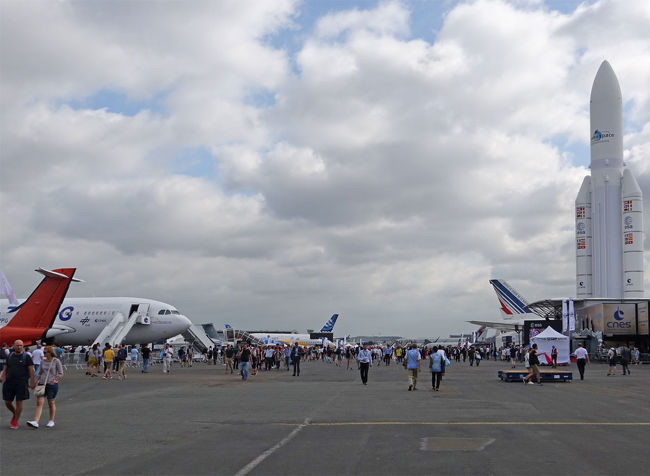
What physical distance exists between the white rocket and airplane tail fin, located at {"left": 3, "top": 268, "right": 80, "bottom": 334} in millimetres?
61028

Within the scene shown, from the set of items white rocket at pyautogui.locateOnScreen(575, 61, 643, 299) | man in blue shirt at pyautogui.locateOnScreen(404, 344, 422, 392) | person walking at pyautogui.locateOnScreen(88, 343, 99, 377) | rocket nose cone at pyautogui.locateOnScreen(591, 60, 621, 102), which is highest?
rocket nose cone at pyautogui.locateOnScreen(591, 60, 621, 102)

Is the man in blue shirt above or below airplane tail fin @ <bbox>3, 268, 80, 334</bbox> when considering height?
below

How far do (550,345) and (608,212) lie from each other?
123ft

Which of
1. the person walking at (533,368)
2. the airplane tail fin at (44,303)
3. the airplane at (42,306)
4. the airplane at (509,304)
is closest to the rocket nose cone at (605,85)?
the airplane at (509,304)

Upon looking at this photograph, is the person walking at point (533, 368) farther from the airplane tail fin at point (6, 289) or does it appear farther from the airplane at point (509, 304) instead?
the airplane at point (509, 304)

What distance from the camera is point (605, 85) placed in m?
75.5

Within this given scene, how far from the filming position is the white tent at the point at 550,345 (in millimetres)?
41812

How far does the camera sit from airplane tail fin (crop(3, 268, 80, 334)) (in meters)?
→ 28.8

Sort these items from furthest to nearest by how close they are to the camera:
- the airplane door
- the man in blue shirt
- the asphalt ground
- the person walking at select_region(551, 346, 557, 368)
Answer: the airplane door → the person walking at select_region(551, 346, 557, 368) → the man in blue shirt → the asphalt ground

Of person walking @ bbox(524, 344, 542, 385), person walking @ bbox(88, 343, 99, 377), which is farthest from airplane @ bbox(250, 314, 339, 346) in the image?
person walking @ bbox(524, 344, 542, 385)

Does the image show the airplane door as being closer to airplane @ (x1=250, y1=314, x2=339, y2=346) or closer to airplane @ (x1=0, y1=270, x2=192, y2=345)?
airplane @ (x1=0, y1=270, x2=192, y2=345)

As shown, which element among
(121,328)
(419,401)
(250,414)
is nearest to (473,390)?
(419,401)

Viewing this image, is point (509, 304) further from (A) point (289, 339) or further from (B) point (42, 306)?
(B) point (42, 306)

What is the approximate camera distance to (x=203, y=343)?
2239 inches
